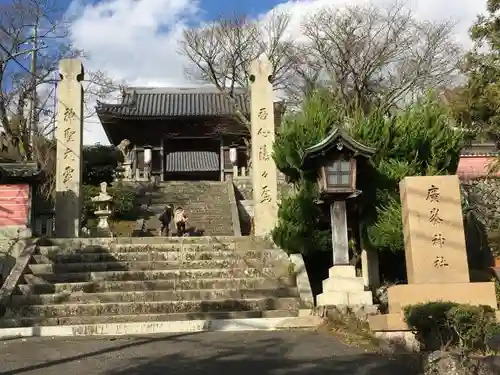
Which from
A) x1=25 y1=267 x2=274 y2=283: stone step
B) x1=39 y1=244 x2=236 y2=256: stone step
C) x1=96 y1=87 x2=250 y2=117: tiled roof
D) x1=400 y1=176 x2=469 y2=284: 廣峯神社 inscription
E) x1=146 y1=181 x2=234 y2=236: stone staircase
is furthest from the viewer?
x1=96 y1=87 x2=250 y2=117: tiled roof

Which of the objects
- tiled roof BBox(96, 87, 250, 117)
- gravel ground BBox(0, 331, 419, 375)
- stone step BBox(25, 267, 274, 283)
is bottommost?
gravel ground BBox(0, 331, 419, 375)

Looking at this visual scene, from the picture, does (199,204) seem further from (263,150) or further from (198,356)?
(198,356)

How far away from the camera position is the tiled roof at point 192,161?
38.1 metres

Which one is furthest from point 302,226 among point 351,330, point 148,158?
point 148,158

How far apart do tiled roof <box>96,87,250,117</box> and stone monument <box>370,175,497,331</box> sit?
26.2m

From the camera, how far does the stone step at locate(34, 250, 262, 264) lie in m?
13.0

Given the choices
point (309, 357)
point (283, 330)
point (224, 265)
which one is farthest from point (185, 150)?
point (309, 357)

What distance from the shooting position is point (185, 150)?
1447 inches

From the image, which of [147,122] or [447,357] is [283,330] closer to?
[447,357]

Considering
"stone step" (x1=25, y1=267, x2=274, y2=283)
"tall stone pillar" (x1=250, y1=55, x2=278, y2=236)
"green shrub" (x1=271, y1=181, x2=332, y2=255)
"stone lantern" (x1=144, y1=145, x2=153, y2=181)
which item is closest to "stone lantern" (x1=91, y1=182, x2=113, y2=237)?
"tall stone pillar" (x1=250, y1=55, x2=278, y2=236)

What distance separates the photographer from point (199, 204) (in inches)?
1053

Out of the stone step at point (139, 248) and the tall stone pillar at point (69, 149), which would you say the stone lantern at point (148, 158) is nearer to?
the tall stone pillar at point (69, 149)

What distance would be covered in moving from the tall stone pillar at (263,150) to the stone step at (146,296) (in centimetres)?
376

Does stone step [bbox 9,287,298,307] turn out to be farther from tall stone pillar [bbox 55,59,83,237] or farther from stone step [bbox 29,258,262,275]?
tall stone pillar [bbox 55,59,83,237]
